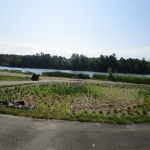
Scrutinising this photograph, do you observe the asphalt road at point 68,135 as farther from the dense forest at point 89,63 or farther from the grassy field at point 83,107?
the dense forest at point 89,63

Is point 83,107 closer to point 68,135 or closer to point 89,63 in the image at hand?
point 68,135

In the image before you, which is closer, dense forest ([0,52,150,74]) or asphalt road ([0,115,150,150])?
asphalt road ([0,115,150,150])

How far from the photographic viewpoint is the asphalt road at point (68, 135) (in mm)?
4148

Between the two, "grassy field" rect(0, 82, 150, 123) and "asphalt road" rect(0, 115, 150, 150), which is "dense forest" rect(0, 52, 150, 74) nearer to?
"grassy field" rect(0, 82, 150, 123)

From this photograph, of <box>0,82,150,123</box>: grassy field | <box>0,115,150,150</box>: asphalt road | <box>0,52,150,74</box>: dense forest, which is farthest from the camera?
<box>0,52,150,74</box>: dense forest

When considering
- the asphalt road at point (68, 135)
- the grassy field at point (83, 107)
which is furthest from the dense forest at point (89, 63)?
the asphalt road at point (68, 135)

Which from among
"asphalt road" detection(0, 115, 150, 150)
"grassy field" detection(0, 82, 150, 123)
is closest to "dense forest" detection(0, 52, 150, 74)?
"grassy field" detection(0, 82, 150, 123)

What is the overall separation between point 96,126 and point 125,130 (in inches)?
33.8

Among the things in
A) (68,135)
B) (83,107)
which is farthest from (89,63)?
(68,135)

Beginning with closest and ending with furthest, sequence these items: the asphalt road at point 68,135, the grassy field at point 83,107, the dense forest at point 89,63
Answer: the asphalt road at point 68,135, the grassy field at point 83,107, the dense forest at point 89,63

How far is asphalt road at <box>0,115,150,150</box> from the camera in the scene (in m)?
4.15

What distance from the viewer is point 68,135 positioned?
4.79m

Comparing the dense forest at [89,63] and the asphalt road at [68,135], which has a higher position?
the dense forest at [89,63]

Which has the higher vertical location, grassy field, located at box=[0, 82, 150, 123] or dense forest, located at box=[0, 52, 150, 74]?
dense forest, located at box=[0, 52, 150, 74]
